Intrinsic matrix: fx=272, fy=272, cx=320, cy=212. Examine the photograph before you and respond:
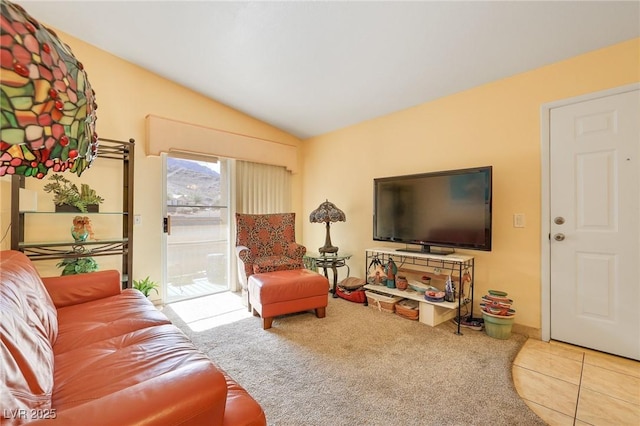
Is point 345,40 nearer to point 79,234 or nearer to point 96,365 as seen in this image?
point 96,365

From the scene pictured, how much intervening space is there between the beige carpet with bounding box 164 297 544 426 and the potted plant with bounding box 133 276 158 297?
0.57 meters

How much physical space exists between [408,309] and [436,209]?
1.05 m

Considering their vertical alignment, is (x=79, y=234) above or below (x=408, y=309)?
above

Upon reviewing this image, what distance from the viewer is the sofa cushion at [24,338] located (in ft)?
2.37

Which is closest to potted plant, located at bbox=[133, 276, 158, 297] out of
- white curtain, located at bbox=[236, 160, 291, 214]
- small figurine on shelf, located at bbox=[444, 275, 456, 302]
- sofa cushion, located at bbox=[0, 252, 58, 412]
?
white curtain, located at bbox=[236, 160, 291, 214]

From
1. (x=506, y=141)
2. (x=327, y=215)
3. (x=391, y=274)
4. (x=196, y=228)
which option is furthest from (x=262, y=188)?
(x=506, y=141)

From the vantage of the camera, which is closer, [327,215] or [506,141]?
[506,141]

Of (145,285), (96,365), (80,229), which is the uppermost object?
(80,229)

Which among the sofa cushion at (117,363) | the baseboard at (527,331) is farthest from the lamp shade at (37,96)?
the baseboard at (527,331)

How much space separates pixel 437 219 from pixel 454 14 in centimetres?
169

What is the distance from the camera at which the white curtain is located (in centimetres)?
→ 389

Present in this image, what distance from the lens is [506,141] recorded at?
2.51 metres

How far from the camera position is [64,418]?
0.63m

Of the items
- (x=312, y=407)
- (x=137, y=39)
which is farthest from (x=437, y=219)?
(x=137, y=39)
